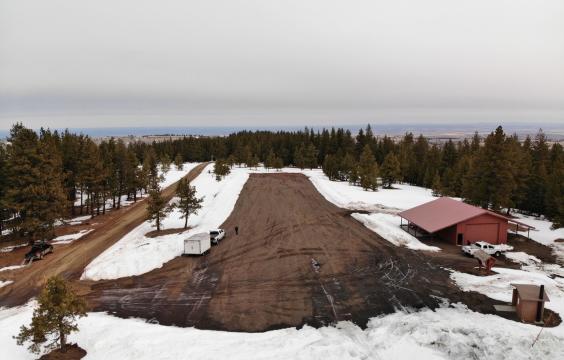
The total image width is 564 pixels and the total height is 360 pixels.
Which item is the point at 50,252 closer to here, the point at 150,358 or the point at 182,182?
the point at 182,182

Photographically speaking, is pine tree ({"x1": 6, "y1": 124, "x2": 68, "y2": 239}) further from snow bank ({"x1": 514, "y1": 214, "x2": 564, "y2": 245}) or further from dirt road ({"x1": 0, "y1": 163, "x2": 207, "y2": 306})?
snow bank ({"x1": 514, "y1": 214, "x2": 564, "y2": 245})

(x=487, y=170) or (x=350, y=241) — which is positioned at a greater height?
(x=487, y=170)

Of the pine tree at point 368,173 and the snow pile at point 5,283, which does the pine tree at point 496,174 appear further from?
the snow pile at point 5,283

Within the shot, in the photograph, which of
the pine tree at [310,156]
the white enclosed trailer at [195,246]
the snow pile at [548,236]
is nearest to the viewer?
the white enclosed trailer at [195,246]

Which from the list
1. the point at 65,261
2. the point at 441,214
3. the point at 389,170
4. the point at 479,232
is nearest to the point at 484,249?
the point at 479,232

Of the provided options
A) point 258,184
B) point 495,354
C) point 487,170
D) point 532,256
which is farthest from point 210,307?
point 258,184

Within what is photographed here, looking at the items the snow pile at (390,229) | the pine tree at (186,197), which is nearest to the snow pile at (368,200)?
the snow pile at (390,229)

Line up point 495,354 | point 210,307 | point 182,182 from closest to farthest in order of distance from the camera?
point 495,354, point 210,307, point 182,182
